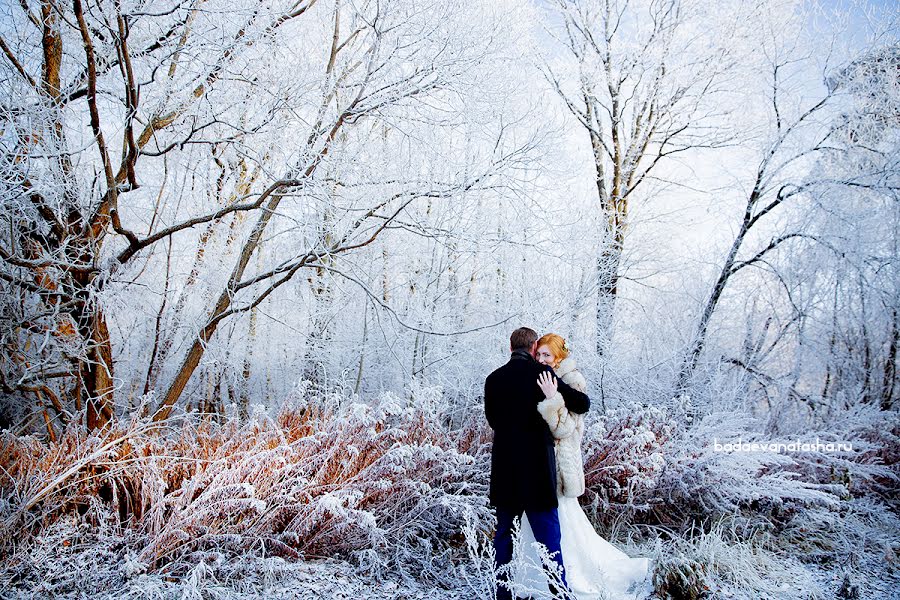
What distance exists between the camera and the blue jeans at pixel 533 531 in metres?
2.91

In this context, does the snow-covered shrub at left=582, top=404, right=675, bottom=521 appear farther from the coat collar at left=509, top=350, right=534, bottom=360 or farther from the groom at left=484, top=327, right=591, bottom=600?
the coat collar at left=509, top=350, right=534, bottom=360

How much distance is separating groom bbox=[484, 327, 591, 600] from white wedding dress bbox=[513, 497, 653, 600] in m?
0.14

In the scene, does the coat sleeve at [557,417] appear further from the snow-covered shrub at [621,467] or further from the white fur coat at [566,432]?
the snow-covered shrub at [621,467]

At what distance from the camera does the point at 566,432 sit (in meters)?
2.98

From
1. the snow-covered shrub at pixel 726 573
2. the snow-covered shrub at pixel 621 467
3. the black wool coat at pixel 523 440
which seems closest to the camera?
the black wool coat at pixel 523 440

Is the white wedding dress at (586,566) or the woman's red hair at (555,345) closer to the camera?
the white wedding dress at (586,566)

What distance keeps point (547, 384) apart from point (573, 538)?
3.14 feet

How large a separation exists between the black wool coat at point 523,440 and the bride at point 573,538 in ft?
0.22

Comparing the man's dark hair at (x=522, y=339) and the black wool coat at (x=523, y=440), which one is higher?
the man's dark hair at (x=522, y=339)

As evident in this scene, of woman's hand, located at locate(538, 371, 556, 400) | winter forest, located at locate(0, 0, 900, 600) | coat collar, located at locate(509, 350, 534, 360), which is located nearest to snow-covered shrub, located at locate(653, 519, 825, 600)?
winter forest, located at locate(0, 0, 900, 600)

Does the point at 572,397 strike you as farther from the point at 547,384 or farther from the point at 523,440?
the point at 523,440

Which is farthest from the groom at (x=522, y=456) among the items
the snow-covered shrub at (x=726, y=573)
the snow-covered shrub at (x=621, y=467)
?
the snow-covered shrub at (x=621, y=467)

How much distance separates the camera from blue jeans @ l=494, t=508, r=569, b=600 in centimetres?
291

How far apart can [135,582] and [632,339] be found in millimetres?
5831
